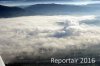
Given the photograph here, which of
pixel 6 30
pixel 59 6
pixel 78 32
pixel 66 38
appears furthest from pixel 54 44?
pixel 6 30

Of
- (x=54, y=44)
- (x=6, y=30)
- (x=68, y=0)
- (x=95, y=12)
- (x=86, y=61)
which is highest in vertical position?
(x=68, y=0)

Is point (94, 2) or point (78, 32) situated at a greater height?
point (94, 2)

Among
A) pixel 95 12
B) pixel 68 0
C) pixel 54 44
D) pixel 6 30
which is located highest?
pixel 68 0

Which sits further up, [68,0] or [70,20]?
[68,0]

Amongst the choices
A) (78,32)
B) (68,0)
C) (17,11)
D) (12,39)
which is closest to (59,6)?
(68,0)

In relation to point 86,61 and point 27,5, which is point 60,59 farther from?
point 27,5

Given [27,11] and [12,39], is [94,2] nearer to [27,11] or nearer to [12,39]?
[27,11]
